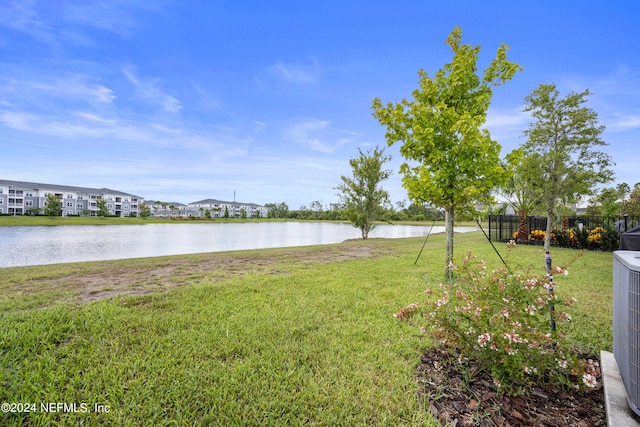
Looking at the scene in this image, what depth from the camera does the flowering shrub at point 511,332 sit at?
173 centimetres

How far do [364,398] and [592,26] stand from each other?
1043 centimetres

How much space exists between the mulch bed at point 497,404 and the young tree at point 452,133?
2.84 m

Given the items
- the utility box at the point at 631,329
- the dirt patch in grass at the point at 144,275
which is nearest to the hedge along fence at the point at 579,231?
the utility box at the point at 631,329

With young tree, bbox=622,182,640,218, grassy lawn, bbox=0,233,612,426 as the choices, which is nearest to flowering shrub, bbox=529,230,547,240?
young tree, bbox=622,182,640,218

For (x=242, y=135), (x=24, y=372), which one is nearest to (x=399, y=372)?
(x=24, y=372)

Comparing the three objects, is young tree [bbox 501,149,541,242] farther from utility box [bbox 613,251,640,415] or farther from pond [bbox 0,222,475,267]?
utility box [bbox 613,251,640,415]

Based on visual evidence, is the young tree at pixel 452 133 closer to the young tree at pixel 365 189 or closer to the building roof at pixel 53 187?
the young tree at pixel 365 189

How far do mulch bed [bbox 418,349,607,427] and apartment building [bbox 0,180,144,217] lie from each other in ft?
222

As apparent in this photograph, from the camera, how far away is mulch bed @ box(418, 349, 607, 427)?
5.16 ft

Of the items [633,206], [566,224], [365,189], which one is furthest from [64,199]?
[633,206]

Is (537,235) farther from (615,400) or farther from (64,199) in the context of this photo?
(64,199)

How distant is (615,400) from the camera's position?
158 cm

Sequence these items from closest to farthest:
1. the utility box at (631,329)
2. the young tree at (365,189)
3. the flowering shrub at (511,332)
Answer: the utility box at (631,329)
the flowering shrub at (511,332)
the young tree at (365,189)

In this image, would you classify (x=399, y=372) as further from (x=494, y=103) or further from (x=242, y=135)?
(x=242, y=135)
